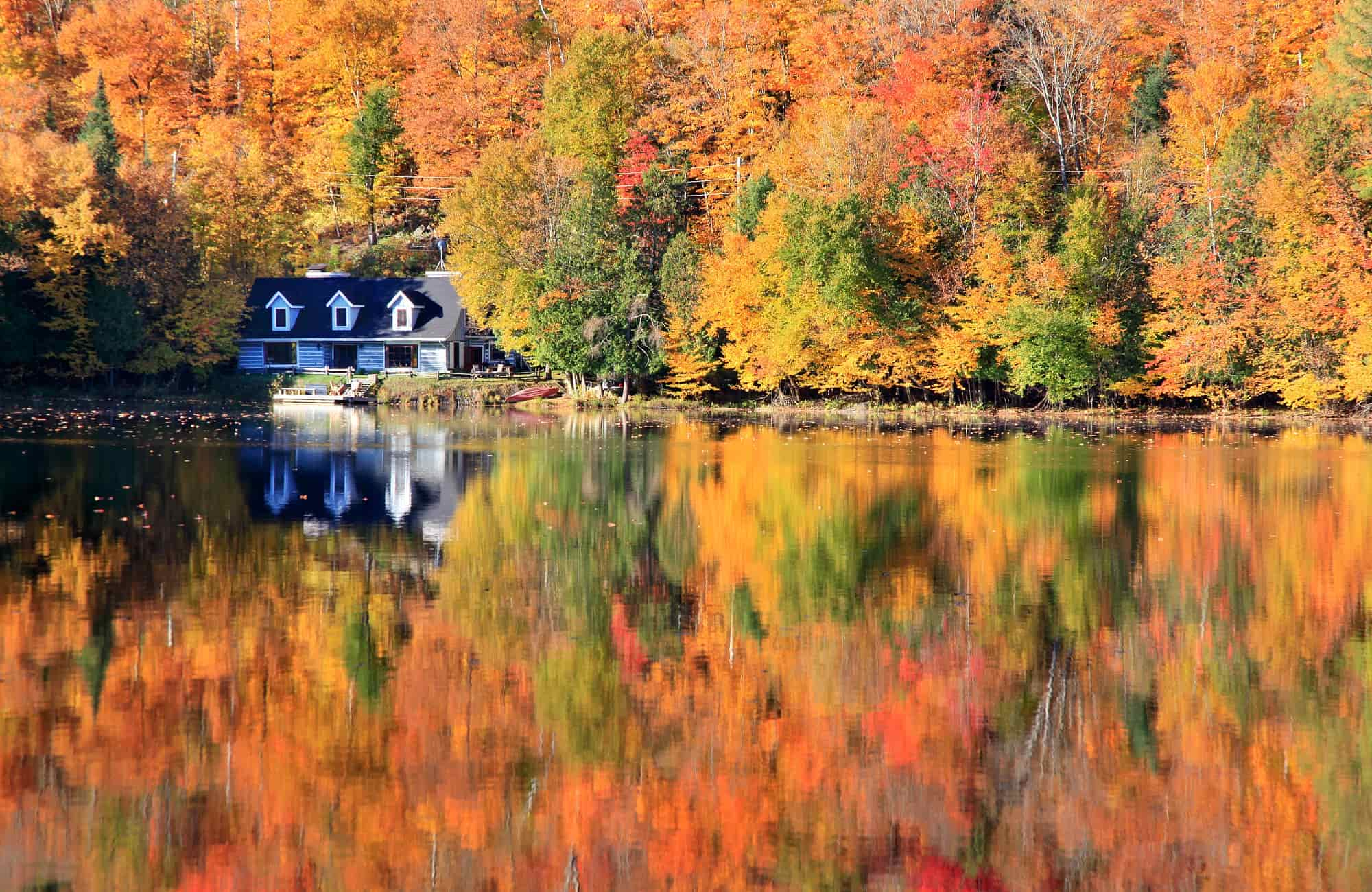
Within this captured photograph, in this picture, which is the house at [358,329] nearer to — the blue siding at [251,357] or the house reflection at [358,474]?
the blue siding at [251,357]

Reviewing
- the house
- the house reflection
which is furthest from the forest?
the house reflection

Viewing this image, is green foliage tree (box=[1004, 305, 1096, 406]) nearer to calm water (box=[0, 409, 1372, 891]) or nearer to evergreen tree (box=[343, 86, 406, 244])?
calm water (box=[0, 409, 1372, 891])

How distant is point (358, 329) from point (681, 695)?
228 feet

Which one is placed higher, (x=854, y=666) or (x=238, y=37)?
(x=238, y=37)

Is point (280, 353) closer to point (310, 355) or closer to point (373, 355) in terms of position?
point (310, 355)

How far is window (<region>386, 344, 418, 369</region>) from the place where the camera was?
79.9 metres

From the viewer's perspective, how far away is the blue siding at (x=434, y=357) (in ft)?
258

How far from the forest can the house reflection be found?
18.6m

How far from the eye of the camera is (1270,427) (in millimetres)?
52125

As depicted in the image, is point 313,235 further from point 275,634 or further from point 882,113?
point 275,634

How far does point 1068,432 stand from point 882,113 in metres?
24.2

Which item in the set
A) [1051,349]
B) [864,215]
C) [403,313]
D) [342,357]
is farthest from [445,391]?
[1051,349]

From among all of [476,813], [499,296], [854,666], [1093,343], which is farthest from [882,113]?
[476,813]

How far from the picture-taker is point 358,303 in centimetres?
8081
